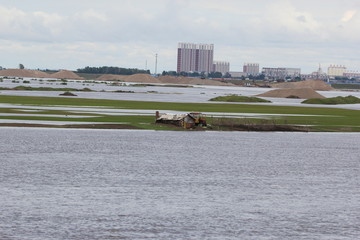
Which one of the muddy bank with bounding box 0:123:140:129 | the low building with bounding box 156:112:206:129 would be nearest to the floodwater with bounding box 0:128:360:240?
the muddy bank with bounding box 0:123:140:129

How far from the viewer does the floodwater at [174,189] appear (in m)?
27.4

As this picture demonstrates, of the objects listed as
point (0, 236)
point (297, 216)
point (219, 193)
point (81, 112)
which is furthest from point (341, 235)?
point (81, 112)

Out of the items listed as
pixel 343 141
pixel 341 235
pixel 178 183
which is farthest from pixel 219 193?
pixel 343 141

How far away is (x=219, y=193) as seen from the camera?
35594 millimetres

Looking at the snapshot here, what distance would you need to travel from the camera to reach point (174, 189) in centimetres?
3634

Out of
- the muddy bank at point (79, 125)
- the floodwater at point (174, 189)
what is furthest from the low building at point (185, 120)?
the floodwater at point (174, 189)

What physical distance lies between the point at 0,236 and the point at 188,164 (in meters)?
22.9

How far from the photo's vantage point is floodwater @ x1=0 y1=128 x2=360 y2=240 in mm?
27391

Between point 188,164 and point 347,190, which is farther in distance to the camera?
point 188,164

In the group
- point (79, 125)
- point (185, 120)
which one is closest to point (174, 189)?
point (79, 125)

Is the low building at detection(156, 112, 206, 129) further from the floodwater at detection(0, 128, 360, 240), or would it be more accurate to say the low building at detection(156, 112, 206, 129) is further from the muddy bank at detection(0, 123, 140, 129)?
the floodwater at detection(0, 128, 360, 240)

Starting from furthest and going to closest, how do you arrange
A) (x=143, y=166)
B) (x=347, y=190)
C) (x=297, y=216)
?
(x=143, y=166), (x=347, y=190), (x=297, y=216)

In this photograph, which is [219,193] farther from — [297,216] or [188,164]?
[188,164]

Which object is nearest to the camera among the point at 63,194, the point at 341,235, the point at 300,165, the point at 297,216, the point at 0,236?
the point at 0,236
